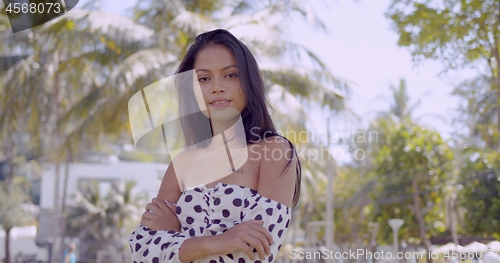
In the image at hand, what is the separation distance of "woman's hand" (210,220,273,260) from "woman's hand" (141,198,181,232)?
0.16 m

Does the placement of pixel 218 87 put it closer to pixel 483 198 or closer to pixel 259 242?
pixel 259 242

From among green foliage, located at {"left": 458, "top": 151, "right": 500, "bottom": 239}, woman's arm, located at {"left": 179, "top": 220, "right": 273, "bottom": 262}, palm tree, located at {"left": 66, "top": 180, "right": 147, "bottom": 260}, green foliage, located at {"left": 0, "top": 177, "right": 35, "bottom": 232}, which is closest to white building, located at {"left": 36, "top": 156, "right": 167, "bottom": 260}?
palm tree, located at {"left": 66, "top": 180, "right": 147, "bottom": 260}

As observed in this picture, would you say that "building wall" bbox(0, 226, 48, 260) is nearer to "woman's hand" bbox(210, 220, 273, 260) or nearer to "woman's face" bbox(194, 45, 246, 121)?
"woman's face" bbox(194, 45, 246, 121)

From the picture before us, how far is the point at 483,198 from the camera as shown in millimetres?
7625

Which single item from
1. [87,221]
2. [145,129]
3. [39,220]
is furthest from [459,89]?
[39,220]

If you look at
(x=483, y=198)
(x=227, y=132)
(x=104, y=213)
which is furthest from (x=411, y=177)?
(x=104, y=213)

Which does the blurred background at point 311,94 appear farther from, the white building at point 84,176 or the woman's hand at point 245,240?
the white building at point 84,176

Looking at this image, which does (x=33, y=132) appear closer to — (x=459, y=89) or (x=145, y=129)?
(x=459, y=89)

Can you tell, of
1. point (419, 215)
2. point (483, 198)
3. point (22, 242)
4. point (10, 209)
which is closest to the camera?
point (483, 198)

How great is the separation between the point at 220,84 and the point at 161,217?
0.31 metres

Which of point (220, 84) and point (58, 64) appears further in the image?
point (58, 64)

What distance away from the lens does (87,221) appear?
2356 cm

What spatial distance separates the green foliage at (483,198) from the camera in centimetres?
701

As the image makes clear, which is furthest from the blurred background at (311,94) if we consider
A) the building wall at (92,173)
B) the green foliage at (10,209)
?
the building wall at (92,173)
